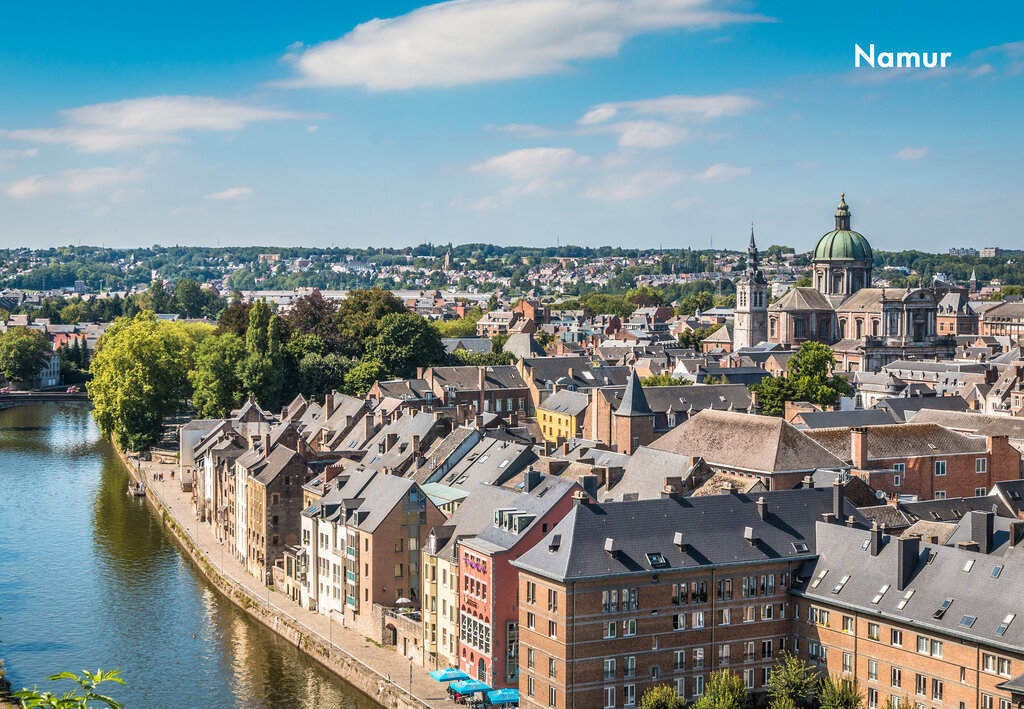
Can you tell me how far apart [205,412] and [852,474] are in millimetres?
55269

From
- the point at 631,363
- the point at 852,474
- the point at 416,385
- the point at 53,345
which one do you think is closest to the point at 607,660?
the point at 852,474

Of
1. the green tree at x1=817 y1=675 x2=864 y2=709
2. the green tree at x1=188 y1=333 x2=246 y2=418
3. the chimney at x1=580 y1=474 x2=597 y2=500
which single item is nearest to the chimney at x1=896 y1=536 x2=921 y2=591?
the green tree at x1=817 y1=675 x2=864 y2=709

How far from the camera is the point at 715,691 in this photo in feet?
122

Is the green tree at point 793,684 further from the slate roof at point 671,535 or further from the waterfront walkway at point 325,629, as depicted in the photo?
the waterfront walkway at point 325,629

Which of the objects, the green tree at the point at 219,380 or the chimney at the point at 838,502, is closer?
the chimney at the point at 838,502

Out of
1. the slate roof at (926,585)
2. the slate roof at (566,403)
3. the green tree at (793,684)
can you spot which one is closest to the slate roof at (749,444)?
the slate roof at (926,585)

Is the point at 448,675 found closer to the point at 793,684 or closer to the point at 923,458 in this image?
the point at 793,684

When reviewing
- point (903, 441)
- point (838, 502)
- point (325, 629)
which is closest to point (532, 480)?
point (325, 629)

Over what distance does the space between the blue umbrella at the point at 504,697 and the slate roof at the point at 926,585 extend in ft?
31.1

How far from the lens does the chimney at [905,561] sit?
37406 millimetres

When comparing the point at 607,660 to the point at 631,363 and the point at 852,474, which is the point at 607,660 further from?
the point at 631,363

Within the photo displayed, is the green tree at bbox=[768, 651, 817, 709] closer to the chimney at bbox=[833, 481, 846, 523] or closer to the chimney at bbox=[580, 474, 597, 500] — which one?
the chimney at bbox=[833, 481, 846, 523]

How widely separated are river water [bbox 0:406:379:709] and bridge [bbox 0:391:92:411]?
175ft

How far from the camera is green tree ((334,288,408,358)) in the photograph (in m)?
108
